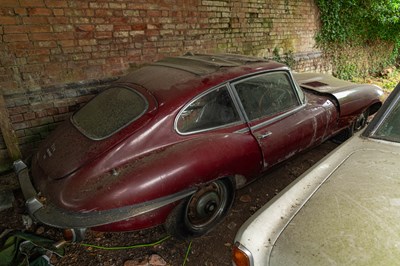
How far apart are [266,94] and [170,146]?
1.27 metres

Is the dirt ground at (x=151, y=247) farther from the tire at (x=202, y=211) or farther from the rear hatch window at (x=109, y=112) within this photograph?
the rear hatch window at (x=109, y=112)

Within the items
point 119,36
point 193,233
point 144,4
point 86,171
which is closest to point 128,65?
point 119,36

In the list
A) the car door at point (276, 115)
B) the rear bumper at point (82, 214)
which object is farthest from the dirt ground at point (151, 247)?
the car door at point (276, 115)

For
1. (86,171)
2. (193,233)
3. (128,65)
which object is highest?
(128,65)

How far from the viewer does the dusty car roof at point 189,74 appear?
219 cm

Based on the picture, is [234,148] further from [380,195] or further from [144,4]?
[144,4]

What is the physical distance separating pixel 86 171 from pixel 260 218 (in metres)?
1.25

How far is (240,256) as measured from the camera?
1221 mm

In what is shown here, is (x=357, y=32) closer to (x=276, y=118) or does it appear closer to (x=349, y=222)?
(x=276, y=118)

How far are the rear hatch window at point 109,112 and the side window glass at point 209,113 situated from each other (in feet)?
1.16

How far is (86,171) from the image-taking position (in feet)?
5.99

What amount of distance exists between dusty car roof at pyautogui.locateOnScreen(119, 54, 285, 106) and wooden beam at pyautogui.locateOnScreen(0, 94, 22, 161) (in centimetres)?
146

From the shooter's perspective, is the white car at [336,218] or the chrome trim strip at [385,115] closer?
the white car at [336,218]

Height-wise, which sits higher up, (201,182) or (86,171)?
(86,171)
